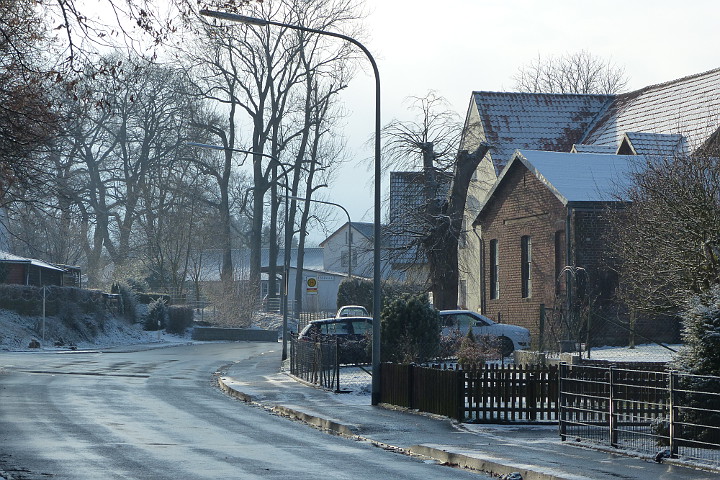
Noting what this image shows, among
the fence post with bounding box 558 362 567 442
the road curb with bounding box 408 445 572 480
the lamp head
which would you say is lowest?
the road curb with bounding box 408 445 572 480

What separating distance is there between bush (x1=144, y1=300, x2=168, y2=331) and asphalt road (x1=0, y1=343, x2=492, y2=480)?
29314 mm

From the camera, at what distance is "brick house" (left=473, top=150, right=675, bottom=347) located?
32.2 metres

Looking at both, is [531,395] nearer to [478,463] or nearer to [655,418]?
[655,418]

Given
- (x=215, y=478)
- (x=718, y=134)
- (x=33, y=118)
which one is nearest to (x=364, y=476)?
(x=215, y=478)

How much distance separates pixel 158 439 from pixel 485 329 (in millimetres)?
18217

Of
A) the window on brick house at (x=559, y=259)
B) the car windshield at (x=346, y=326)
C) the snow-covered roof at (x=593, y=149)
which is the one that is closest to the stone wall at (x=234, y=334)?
the snow-covered roof at (x=593, y=149)

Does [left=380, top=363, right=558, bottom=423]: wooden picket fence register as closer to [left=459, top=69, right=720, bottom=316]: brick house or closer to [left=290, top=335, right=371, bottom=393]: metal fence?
[left=290, top=335, right=371, bottom=393]: metal fence

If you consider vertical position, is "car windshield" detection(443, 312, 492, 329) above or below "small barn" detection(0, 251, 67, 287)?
below

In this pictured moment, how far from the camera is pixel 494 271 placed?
4000 centimetres

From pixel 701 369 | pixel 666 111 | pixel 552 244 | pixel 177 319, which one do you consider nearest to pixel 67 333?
pixel 177 319

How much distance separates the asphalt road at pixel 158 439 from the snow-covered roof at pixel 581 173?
1263cm

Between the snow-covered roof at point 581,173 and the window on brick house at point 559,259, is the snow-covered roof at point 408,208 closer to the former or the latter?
the snow-covered roof at point 581,173

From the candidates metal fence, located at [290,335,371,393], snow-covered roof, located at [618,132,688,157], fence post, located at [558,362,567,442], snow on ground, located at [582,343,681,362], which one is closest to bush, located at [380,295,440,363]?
metal fence, located at [290,335,371,393]

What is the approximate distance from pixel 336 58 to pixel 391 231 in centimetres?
1708
